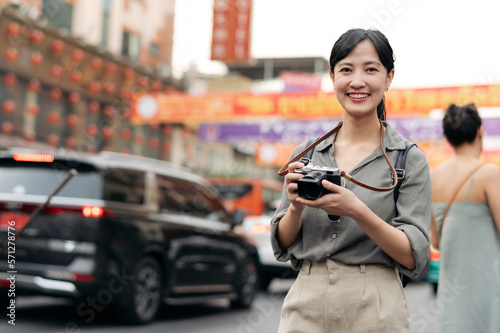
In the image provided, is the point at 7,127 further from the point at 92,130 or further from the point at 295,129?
the point at 295,129

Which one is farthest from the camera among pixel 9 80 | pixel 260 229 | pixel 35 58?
pixel 35 58

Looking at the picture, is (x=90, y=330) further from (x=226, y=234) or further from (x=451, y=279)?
(x=451, y=279)

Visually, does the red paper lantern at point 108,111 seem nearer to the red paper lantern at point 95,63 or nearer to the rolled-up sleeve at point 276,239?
the red paper lantern at point 95,63

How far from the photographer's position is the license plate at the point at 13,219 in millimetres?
6504

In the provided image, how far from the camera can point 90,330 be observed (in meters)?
6.60

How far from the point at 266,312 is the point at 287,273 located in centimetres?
243

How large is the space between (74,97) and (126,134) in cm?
292

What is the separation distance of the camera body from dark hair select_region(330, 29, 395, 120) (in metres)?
0.46

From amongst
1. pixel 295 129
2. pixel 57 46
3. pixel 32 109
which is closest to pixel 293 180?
pixel 32 109

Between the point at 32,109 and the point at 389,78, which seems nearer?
the point at 389,78

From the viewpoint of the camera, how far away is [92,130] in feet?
72.6

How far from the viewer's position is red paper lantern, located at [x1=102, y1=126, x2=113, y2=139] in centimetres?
→ 2311

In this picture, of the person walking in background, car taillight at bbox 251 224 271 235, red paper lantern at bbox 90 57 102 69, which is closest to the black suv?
the person walking in background

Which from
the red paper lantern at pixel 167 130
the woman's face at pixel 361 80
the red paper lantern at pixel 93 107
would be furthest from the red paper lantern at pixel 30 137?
the woman's face at pixel 361 80
